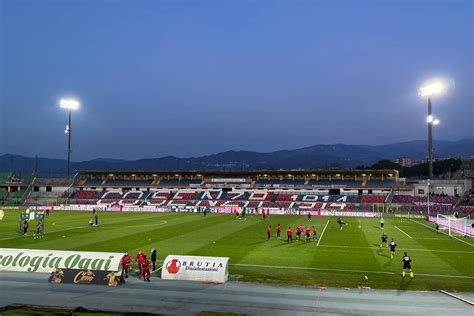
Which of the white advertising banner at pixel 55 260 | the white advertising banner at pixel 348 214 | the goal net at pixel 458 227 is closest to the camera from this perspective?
the white advertising banner at pixel 55 260

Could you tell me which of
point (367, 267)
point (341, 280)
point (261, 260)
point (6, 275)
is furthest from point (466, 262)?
point (6, 275)

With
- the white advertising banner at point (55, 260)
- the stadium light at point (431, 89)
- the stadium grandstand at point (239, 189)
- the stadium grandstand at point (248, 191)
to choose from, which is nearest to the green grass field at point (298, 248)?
the white advertising banner at point (55, 260)

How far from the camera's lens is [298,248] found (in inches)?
1299

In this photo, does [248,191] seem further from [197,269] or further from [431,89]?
[197,269]

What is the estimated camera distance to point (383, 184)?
87.6m

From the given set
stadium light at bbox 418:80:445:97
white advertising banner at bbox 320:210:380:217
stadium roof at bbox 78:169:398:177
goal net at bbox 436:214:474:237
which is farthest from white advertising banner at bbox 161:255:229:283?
stadium roof at bbox 78:169:398:177

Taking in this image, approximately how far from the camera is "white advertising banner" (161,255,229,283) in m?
21.4

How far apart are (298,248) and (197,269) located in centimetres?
1328

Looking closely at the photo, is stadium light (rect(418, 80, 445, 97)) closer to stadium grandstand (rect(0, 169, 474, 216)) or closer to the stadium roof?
stadium grandstand (rect(0, 169, 474, 216))

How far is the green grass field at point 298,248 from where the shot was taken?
76.1ft

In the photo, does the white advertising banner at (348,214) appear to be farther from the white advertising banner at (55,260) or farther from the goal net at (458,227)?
the white advertising banner at (55,260)

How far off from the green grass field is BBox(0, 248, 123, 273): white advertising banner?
22.2 feet

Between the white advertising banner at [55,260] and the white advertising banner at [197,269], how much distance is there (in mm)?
2611

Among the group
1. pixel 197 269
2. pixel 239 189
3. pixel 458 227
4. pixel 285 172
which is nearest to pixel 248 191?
pixel 239 189
